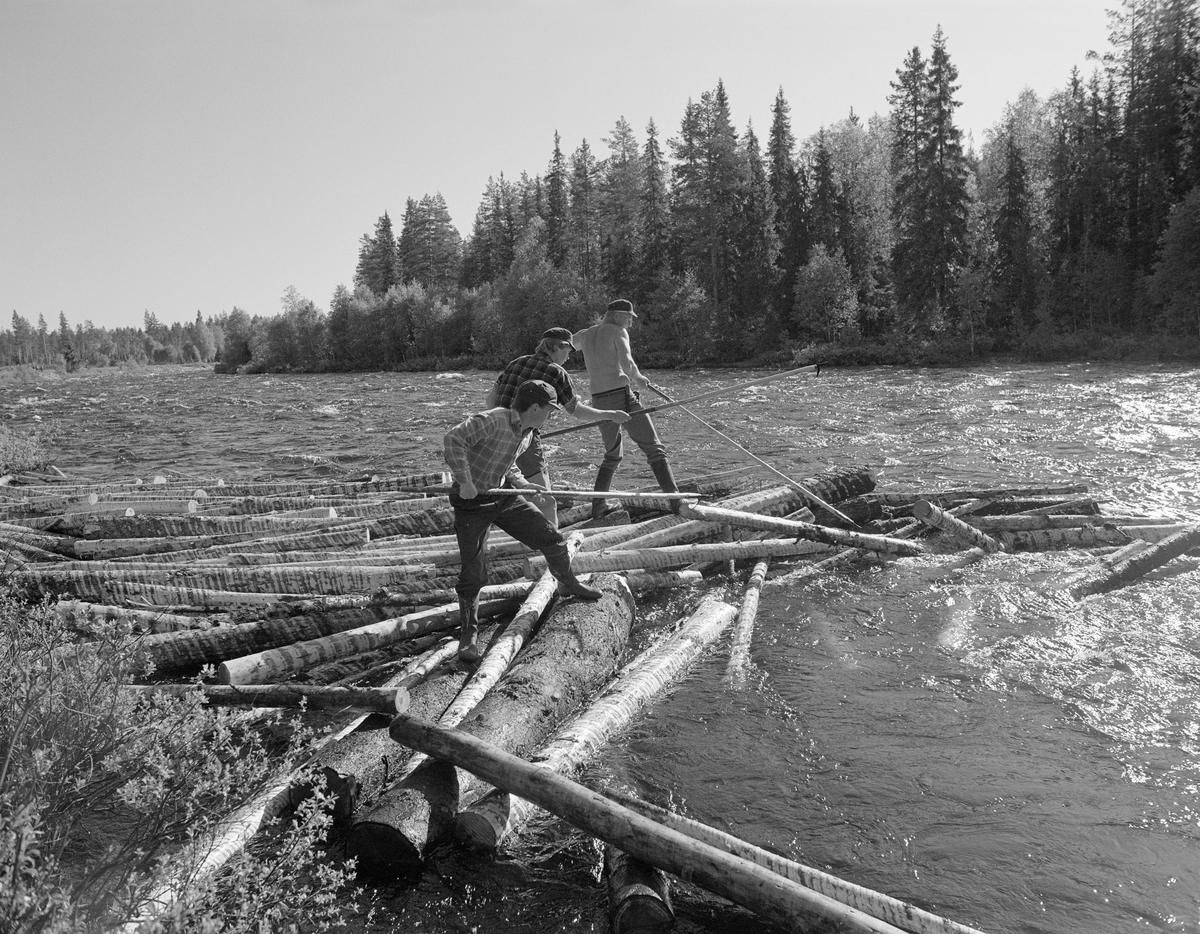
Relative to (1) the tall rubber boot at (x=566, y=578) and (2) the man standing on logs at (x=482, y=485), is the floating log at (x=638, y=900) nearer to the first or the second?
(2) the man standing on logs at (x=482, y=485)

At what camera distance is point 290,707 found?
5.24m

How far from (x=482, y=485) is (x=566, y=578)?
3.68 ft

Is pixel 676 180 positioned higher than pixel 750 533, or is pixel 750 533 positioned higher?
pixel 676 180

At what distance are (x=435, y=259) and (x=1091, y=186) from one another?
2804 inches

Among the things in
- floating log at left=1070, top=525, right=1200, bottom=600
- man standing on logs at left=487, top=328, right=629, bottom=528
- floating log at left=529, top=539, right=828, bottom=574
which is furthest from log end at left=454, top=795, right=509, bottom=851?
floating log at left=1070, top=525, right=1200, bottom=600

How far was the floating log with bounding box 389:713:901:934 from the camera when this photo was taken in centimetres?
327

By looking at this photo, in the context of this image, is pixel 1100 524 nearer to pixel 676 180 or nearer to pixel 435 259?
pixel 676 180

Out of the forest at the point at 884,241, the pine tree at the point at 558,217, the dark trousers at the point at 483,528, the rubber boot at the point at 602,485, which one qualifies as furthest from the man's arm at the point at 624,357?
the pine tree at the point at 558,217

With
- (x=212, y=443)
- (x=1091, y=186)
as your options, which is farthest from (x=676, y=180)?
(x=212, y=443)

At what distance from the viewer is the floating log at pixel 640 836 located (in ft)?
10.7

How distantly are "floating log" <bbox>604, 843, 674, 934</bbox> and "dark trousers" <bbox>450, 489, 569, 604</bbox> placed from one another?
287 cm

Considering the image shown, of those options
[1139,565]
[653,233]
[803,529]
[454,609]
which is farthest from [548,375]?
[653,233]

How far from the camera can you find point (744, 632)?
6.99 meters

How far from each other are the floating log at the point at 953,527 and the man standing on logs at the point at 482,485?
4330 millimetres
